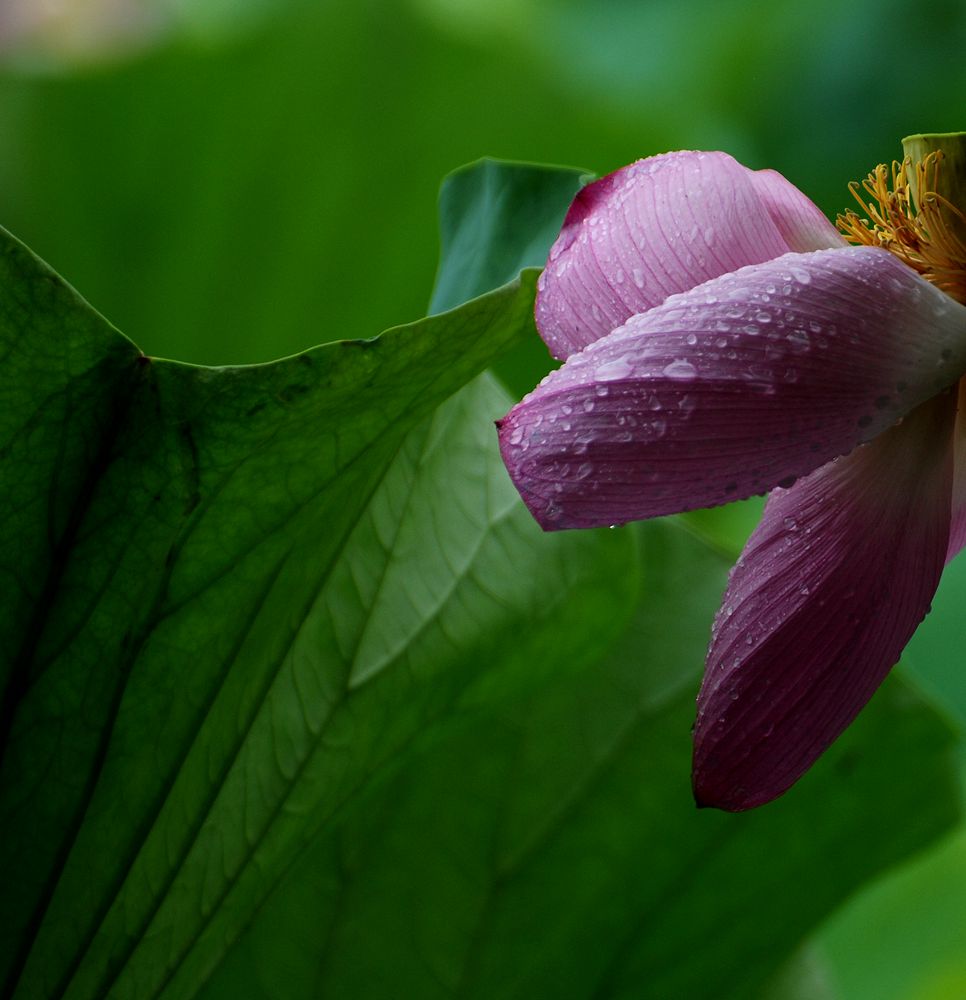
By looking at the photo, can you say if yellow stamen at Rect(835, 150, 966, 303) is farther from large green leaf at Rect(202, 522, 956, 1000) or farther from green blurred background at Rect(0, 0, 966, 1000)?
green blurred background at Rect(0, 0, 966, 1000)

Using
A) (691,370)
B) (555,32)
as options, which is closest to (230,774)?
(691,370)

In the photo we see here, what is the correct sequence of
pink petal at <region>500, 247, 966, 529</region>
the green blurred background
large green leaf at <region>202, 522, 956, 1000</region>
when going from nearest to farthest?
pink petal at <region>500, 247, 966, 529</region>, large green leaf at <region>202, 522, 956, 1000</region>, the green blurred background

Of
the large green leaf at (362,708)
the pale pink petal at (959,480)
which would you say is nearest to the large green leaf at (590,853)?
the large green leaf at (362,708)

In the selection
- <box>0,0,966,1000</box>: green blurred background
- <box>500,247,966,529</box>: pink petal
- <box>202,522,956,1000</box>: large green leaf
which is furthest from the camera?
<box>0,0,966,1000</box>: green blurred background

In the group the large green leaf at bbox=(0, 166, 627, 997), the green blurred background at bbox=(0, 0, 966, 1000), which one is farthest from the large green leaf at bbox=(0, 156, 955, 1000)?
the green blurred background at bbox=(0, 0, 966, 1000)

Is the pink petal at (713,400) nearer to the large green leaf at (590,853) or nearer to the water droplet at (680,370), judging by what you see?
the water droplet at (680,370)

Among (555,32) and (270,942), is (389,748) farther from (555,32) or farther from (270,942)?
(555,32)

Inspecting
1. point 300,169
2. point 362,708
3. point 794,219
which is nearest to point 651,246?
point 794,219
